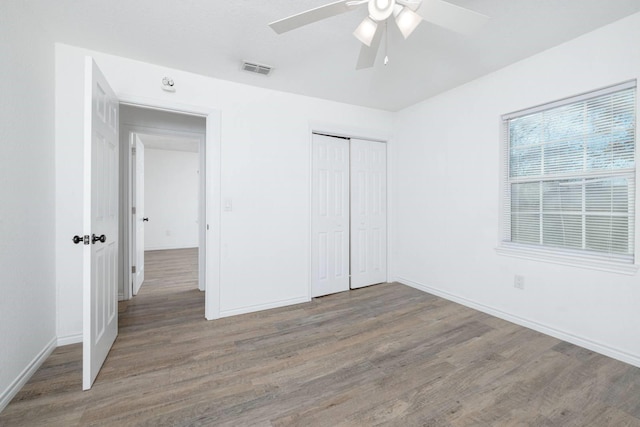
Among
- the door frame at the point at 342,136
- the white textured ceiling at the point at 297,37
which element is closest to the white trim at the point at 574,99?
the white textured ceiling at the point at 297,37

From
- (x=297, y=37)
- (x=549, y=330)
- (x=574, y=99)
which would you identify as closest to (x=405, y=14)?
(x=297, y=37)

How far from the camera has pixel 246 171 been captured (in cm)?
305

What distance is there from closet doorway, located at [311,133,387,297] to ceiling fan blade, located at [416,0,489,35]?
2.24 m

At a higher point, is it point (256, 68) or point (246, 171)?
point (256, 68)

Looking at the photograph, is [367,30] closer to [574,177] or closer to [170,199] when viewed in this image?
[574,177]

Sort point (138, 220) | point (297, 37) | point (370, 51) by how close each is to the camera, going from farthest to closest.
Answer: point (138, 220)
point (297, 37)
point (370, 51)

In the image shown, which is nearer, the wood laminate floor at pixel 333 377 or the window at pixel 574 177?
the wood laminate floor at pixel 333 377

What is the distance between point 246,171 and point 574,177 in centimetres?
313

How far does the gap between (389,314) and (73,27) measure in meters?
3.78

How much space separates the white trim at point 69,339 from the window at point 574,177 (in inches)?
162

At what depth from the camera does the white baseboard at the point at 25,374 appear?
1.60 meters

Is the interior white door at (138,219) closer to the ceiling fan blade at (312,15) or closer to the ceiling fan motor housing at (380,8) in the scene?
the ceiling fan blade at (312,15)

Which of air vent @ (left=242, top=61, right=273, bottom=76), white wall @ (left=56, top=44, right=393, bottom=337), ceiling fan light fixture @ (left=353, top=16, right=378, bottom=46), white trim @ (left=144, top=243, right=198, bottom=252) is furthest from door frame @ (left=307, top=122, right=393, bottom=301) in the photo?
white trim @ (left=144, top=243, right=198, bottom=252)

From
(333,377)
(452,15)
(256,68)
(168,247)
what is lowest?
(333,377)
